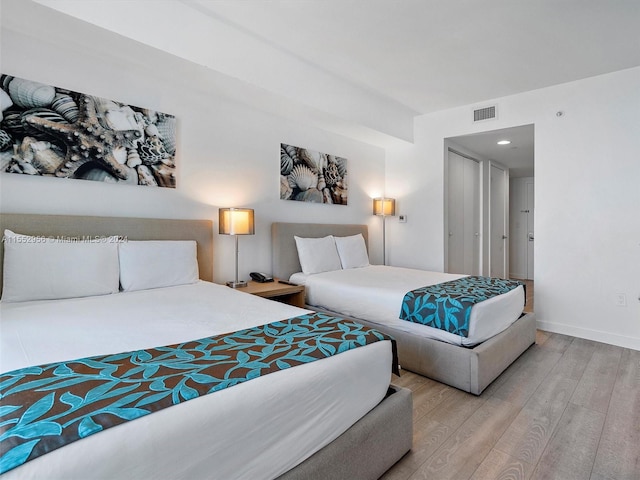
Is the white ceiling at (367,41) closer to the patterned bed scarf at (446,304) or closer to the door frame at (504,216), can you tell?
the patterned bed scarf at (446,304)

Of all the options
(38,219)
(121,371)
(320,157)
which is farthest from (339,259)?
(121,371)

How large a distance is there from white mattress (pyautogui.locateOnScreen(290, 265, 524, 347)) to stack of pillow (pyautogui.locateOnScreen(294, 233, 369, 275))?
120 mm

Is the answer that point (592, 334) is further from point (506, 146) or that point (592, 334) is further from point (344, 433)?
point (344, 433)

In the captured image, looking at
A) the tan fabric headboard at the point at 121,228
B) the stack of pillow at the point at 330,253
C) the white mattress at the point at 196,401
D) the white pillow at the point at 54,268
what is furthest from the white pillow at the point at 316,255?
the white pillow at the point at 54,268

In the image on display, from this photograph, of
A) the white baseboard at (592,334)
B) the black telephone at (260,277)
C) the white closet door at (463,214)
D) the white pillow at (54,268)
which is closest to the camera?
the white pillow at (54,268)

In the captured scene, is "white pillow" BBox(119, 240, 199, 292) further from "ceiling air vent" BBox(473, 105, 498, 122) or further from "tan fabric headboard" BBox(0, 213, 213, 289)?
"ceiling air vent" BBox(473, 105, 498, 122)

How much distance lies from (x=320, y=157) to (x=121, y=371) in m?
3.40

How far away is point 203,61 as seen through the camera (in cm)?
251

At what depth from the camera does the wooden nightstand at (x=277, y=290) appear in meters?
2.99

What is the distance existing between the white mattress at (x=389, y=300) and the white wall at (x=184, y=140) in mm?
745

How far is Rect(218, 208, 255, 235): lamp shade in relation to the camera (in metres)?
3.05

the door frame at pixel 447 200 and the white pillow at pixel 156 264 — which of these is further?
the door frame at pixel 447 200

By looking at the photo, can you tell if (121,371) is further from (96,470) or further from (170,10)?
(170,10)

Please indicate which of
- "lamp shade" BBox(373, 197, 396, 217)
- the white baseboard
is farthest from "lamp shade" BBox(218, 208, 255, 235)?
the white baseboard
